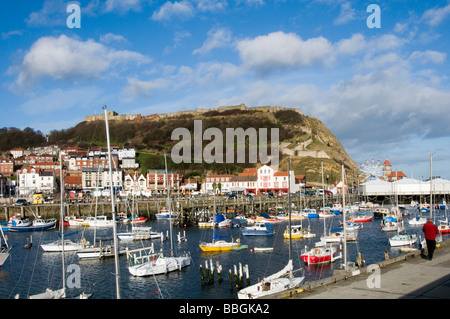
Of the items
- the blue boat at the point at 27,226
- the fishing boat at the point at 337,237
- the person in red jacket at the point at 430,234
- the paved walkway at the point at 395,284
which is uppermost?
the person in red jacket at the point at 430,234

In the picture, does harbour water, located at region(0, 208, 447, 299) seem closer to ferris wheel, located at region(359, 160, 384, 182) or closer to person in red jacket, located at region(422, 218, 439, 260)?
person in red jacket, located at region(422, 218, 439, 260)

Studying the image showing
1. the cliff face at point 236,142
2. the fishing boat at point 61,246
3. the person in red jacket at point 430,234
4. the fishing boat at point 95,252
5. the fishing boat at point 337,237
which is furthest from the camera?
the cliff face at point 236,142

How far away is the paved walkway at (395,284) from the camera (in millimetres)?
10586

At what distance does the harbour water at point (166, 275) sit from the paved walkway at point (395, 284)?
32.0 feet

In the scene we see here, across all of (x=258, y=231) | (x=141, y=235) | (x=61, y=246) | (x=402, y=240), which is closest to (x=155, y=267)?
(x=61, y=246)

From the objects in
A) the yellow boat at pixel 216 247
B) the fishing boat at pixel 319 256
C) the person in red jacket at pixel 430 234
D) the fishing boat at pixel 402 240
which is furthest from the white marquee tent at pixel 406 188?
the person in red jacket at pixel 430 234

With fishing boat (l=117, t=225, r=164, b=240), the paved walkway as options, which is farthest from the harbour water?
the paved walkway

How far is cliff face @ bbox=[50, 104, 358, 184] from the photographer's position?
11956 cm

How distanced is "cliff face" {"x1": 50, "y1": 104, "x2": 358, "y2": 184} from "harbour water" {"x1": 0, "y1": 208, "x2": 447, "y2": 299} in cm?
7166

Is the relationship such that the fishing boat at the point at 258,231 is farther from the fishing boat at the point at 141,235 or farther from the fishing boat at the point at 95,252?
the fishing boat at the point at 95,252

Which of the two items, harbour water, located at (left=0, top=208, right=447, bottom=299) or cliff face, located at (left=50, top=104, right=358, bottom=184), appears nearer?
harbour water, located at (left=0, top=208, right=447, bottom=299)

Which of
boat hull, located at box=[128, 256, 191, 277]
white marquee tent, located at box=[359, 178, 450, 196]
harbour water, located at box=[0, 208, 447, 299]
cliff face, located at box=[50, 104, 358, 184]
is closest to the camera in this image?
harbour water, located at box=[0, 208, 447, 299]

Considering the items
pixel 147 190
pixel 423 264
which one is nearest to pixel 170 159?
pixel 147 190

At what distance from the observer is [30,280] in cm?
2659
